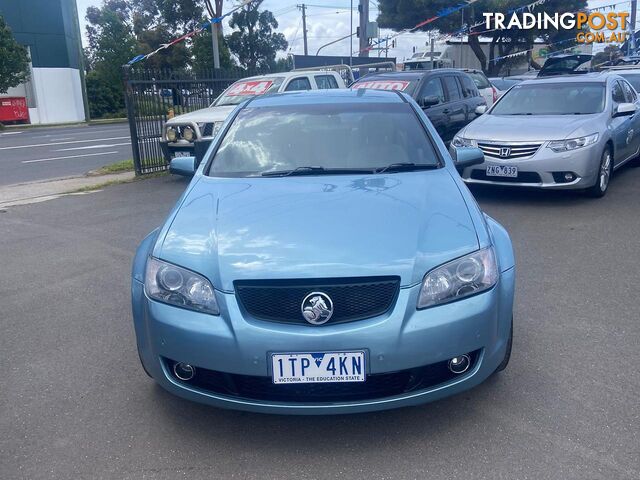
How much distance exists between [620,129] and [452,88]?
3.66 m

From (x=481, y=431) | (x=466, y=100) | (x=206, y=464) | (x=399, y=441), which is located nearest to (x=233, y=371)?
(x=206, y=464)

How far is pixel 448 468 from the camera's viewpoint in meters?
2.71

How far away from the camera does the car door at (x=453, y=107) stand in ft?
35.8

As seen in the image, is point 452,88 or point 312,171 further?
point 452,88

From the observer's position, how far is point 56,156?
55.1 feet

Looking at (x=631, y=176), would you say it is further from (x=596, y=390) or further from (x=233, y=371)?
(x=233, y=371)

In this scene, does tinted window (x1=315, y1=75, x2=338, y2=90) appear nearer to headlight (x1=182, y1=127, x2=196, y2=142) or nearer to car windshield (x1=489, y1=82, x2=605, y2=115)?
headlight (x1=182, y1=127, x2=196, y2=142)

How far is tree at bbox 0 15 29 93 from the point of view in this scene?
3152 cm

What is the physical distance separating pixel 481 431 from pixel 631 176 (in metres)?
7.96

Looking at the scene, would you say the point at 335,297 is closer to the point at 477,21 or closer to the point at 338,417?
the point at 338,417

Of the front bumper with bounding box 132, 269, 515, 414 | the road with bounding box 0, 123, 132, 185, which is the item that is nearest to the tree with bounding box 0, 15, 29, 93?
the road with bounding box 0, 123, 132, 185

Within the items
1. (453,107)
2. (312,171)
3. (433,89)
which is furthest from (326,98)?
(453,107)

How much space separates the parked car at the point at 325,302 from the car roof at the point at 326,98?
143cm

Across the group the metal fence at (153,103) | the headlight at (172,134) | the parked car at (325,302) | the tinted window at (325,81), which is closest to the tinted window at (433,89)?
the tinted window at (325,81)
